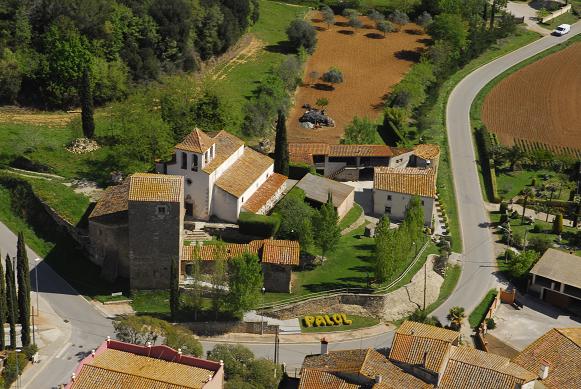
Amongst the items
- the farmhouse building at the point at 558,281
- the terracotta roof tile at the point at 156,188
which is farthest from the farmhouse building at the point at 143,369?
the farmhouse building at the point at 558,281

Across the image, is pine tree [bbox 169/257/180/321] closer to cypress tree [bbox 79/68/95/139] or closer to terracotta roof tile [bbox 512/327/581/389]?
cypress tree [bbox 79/68/95/139]

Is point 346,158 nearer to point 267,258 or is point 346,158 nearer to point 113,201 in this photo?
point 267,258

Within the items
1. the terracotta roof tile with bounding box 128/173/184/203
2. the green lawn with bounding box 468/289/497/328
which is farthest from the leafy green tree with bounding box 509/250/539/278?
the terracotta roof tile with bounding box 128/173/184/203

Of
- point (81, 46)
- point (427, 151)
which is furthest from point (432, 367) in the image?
point (81, 46)

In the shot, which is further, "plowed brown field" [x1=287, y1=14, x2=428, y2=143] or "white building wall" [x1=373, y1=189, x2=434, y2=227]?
"plowed brown field" [x1=287, y1=14, x2=428, y2=143]

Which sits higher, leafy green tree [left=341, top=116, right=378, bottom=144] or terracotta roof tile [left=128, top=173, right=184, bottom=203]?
terracotta roof tile [left=128, top=173, right=184, bottom=203]

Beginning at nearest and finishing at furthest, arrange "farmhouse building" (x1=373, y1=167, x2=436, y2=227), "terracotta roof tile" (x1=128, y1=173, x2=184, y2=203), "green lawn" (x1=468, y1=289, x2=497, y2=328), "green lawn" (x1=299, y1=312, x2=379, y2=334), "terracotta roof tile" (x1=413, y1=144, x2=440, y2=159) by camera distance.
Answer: "terracotta roof tile" (x1=128, y1=173, x2=184, y2=203) → "green lawn" (x1=299, y1=312, x2=379, y2=334) → "green lawn" (x1=468, y1=289, x2=497, y2=328) → "farmhouse building" (x1=373, y1=167, x2=436, y2=227) → "terracotta roof tile" (x1=413, y1=144, x2=440, y2=159)
